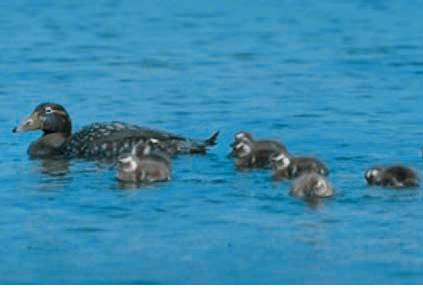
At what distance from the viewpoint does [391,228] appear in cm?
1012

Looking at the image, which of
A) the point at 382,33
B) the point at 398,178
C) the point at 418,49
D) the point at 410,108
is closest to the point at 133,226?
the point at 398,178

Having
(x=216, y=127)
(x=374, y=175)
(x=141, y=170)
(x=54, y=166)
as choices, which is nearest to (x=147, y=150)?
(x=54, y=166)

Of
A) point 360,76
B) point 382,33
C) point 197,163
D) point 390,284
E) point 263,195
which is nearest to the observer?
point 390,284

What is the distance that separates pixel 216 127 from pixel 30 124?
1.62 metres

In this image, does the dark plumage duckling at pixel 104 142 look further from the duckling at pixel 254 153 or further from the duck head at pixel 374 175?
the duck head at pixel 374 175

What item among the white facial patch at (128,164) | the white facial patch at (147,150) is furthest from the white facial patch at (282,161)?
the white facial patch at (147,150)

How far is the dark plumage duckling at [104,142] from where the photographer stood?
12.9m

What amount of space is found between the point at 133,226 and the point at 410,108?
522 centimetres

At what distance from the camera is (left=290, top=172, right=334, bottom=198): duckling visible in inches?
426

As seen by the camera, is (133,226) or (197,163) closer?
(133,226)

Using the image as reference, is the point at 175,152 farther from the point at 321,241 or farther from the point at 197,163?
the point at 321,241

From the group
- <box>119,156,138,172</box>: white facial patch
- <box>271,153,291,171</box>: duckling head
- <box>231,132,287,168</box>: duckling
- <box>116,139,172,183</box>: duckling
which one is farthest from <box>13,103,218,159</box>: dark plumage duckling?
<box>271,153,291,171</box>: duckling head

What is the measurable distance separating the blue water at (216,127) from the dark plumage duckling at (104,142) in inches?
5.8

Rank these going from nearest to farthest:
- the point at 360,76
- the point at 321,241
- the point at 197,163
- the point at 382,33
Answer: the point at 321,241
the point at 197,163
the point at 360,76
the point at 382,33
